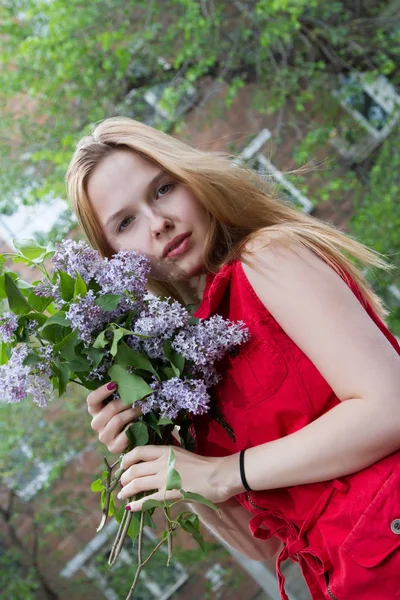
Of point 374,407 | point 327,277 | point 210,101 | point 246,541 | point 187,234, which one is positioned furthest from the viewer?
point 210,101

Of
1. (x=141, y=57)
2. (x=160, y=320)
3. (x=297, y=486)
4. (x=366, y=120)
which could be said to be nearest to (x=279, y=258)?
(x=160, y=320)

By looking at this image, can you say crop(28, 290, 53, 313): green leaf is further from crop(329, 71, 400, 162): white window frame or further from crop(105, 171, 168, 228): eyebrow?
crop(329, 71, 400, 162): white window frame

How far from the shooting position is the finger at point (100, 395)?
1.60 metres

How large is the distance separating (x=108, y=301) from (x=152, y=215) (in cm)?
31

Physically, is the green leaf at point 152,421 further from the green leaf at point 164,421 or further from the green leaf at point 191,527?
the green leaf at point 191,527

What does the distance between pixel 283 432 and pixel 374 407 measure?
0.26m

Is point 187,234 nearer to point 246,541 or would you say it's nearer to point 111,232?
point 111,232

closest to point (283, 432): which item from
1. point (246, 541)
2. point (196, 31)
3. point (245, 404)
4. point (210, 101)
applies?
point (245, 404)

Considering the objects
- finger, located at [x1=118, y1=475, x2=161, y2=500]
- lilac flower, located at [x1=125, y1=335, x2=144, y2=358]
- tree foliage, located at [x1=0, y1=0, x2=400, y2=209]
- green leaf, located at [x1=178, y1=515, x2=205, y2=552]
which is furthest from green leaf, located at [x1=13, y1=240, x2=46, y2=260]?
tree foliage, located at [x1=0, y1=0, x2=400, y2=209]

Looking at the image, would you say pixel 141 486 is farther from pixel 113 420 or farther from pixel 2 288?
pixel 2 288

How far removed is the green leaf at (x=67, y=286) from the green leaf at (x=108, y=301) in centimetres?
8

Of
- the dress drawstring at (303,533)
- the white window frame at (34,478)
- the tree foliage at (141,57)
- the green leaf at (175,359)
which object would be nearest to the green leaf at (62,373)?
the green leaf at (175,359)

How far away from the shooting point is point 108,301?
1.52m

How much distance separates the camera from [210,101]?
772cm
